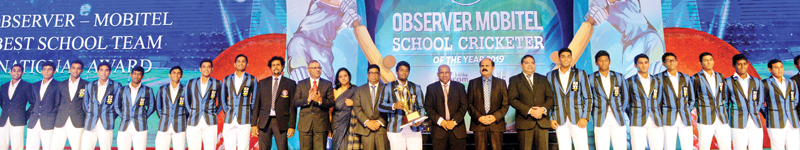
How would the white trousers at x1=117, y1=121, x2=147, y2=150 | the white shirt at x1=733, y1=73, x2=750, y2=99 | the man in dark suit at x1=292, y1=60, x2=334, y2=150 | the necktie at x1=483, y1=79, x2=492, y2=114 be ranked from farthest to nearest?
the white trousers at x1=117, y1=121, x2=147, y2=150, the white shirt at x1=733, y1=73, x2=750, y2=99, the man in dark suit at x1=292, y1=60, x2=334, y2=150, the necktie at x1=483, y1=79, x2=492, y2=114

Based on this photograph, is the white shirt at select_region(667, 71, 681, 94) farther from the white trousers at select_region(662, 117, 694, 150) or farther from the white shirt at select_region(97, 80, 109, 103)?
the white shirt at select_region(97, 80, 109, 103)

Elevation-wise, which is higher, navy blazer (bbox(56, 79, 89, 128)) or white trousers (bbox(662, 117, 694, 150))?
navy blazer (bbox(56, 79, 89, 128))

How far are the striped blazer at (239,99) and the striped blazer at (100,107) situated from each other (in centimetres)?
125

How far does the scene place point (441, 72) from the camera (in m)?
3.69

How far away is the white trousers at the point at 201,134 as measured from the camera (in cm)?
400

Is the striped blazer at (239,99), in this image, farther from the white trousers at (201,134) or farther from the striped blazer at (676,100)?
the striped blazer at (676,100)

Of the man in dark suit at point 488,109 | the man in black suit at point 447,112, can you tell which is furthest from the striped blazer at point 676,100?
the man in black suit at point 447,112

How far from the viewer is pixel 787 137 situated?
387cm

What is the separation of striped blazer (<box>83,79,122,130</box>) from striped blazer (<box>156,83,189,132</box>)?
60 cm

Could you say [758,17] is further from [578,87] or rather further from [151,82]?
[151,82]

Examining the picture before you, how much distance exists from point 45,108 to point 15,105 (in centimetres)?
42

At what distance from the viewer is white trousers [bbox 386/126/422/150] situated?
146 inches

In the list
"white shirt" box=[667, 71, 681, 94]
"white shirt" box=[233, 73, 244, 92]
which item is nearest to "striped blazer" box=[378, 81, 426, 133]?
"white shirt" box=[233, 73, 244, 92]

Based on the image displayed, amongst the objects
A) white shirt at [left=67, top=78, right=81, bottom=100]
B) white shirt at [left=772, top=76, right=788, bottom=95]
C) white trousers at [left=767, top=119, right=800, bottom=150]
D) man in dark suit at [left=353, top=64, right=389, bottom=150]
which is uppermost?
white shirt at [left=67, top=78, right=81, bottom=100]
